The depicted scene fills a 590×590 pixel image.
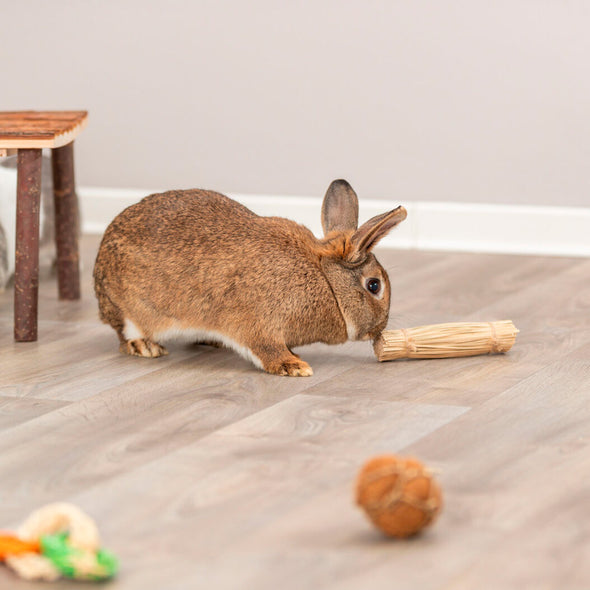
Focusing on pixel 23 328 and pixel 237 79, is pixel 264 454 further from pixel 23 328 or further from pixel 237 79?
pixel 237 79

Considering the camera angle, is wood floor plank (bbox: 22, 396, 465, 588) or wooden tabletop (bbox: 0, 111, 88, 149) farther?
wooden tabletop (bbox: 0, 111, 88, 149)

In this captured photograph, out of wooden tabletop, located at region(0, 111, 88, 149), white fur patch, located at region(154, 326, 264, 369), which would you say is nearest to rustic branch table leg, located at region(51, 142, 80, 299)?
wooden tabletop, located at region(0, 111, 88, 149)

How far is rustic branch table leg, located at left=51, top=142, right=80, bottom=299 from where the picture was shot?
10.5ft

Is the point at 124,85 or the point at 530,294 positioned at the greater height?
the point at 124,85

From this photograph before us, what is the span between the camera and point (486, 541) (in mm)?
1533

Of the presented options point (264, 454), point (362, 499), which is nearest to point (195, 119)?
point (264, 454)

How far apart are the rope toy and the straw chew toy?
3.72 feet

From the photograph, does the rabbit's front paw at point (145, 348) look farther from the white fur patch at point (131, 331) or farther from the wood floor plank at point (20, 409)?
the wood floor plank at point (20, 409)

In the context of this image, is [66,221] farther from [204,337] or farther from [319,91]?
[319,91]

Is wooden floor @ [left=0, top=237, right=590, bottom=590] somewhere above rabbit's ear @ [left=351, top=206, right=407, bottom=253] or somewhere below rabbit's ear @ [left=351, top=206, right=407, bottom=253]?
below

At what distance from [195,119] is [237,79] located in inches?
9.3

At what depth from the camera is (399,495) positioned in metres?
1.52

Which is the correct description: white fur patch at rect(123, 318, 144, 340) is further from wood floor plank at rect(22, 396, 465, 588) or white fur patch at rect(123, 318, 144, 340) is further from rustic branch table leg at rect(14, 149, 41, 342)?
wood floor plank at rect(22, 396, 465, 588)

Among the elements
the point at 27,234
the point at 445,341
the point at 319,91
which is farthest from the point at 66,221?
the point at 319,91
